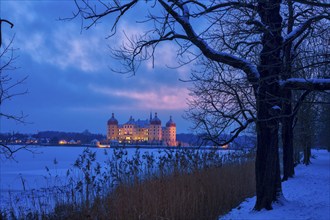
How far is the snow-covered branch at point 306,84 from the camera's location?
22.9 ft

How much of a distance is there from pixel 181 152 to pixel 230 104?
6.00 feet

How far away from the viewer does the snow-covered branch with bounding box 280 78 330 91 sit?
22.9ft

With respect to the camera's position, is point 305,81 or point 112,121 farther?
point 112,121

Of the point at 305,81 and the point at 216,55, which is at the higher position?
the point at 216,55

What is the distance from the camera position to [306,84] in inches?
304

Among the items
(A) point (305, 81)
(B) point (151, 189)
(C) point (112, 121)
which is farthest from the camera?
(C) point (112, 121)

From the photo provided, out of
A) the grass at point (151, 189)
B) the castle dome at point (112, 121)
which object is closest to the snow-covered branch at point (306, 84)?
the grass at point (151, 189)

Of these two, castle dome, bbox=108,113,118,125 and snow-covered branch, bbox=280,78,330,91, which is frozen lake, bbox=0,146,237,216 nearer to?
snow-covered branch, bbox=280,78,330,91

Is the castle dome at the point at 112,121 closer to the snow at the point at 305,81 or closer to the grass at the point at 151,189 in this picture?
the grass at the point at 151,189

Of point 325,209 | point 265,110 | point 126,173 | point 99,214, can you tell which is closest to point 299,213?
point 325,209

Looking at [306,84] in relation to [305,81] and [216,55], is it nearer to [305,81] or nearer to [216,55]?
[305,81]

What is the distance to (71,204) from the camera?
734 cm

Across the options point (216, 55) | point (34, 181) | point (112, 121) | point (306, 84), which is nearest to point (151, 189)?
point (216, 55)

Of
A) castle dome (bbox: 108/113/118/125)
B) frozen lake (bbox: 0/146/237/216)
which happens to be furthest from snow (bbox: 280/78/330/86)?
castle dome (bbox: 108/113/118/125)
